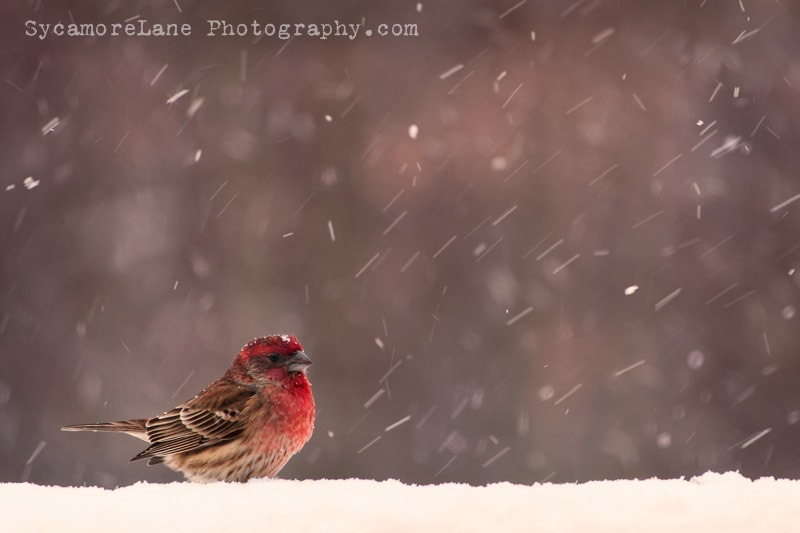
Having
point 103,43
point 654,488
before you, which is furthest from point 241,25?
point 654,488

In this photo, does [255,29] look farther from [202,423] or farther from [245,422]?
[245,422]

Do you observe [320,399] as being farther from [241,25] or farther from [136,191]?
[241,25]

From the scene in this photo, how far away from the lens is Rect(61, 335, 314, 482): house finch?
3.31m

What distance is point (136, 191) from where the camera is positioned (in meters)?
8.93

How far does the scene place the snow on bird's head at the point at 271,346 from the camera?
11.4ft

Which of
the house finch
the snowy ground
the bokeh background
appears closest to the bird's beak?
the house finch

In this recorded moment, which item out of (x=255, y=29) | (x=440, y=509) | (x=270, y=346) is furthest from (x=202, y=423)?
(x=255, y=29)

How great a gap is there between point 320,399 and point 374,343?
27.3 inches

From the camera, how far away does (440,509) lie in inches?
55.8

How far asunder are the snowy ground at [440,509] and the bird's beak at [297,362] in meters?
1.79

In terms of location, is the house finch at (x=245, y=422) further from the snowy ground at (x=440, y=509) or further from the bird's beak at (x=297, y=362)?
the snowy ground at (x=440, y=509)

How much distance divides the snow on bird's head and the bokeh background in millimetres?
4778

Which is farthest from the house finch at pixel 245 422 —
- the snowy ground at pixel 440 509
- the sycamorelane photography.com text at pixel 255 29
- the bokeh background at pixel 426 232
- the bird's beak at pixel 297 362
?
the sycamorelane photography.com text at pixel 255 29

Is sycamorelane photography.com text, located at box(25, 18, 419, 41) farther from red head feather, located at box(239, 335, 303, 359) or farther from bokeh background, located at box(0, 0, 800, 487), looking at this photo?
red head feather, located at box(239, 335, 303, 359)
